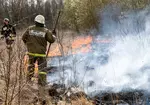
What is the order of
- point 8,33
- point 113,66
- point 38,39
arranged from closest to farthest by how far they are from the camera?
point 38,39, point 113,66, point 8,33

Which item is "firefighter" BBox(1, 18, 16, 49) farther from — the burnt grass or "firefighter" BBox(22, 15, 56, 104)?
the burnt grass

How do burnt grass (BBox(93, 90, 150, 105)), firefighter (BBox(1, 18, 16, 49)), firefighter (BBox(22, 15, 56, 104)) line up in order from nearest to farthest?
firefighter (BBox(1, 18, 16, 49))
burnt grass (BBox(93, 90, 150, 105))
firefighter (BBox(22, 15, 56, 104))

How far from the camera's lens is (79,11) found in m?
28.2

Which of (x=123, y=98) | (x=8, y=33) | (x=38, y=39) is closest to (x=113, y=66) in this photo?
(x=123, y=98)

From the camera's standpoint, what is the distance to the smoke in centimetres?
902

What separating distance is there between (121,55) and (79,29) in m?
16.4

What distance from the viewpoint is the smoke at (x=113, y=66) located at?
9016 mm

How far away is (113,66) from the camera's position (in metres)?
11.1

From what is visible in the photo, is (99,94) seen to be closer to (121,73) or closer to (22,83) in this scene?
(121,73)

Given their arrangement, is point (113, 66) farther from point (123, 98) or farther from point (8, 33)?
point (8, 33)

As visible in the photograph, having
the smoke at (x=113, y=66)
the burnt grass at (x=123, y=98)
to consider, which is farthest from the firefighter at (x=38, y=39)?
the burnt grass at (x=123, y=98)

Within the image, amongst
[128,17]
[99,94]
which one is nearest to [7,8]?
[99,94]

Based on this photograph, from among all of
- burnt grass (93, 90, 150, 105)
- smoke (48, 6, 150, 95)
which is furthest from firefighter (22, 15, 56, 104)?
burnt grass (93, 90, 150, 105)

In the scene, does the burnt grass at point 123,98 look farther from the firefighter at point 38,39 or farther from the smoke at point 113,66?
the firefighter at point 38,39
